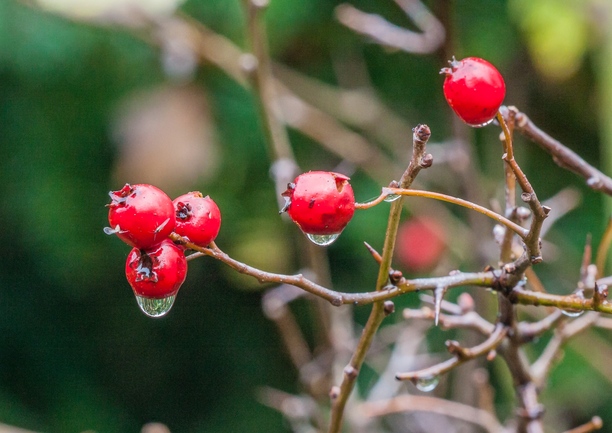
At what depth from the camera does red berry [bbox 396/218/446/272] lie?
1.82 metres

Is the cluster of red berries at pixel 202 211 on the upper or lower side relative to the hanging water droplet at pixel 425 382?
upper

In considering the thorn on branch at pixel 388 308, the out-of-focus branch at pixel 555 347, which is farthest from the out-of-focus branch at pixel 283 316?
the thorn on branch at pixel 388 308

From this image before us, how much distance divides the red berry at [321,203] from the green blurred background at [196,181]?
1208 mm

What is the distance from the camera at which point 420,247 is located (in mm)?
1839

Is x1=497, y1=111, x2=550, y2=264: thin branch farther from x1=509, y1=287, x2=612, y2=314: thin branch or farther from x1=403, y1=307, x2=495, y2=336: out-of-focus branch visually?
x1=403, y1=307, x2=495, y2=336: out-of-focus branch

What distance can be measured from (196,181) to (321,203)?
1.37 metres

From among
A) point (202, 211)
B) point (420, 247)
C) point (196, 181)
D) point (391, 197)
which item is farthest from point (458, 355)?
point (196, 181)

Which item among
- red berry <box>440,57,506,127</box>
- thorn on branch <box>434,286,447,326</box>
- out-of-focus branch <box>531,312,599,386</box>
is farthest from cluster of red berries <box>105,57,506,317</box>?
out-of-focus branch <box>531,312,599,386</box>

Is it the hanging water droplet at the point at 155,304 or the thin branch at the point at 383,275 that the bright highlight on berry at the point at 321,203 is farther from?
the hanging water droplet at the point at 155,304

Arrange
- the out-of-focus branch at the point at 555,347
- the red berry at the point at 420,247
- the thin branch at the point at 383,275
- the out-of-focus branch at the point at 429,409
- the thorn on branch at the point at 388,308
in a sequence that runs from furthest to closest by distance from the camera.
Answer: the red berry at the point at 420,247 → the out-of-focus branch at the point at 429,409 → the out-of-focus branch at the point at 555,347 → the thorn on branch at the point at 388,308 → the thin branch at the point at 383,275

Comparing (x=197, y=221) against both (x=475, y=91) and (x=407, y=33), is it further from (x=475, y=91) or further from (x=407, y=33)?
(x=407, y=33)

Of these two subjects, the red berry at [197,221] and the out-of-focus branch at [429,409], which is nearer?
the red berry at [197,221]

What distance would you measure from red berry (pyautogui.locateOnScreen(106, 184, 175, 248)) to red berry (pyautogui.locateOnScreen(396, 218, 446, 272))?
1.31 metres

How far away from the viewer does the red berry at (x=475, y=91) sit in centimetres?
57
